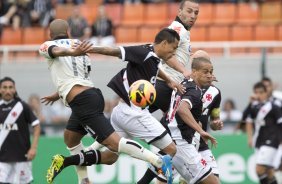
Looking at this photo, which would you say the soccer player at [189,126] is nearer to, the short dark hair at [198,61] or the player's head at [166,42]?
the short dark hair at [198,61]

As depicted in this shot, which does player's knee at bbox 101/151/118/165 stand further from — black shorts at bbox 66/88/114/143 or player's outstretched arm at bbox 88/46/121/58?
player's outstretched arm at bbox 88/46/121/58

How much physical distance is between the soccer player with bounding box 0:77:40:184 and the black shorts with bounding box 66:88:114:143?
3707 millimetres

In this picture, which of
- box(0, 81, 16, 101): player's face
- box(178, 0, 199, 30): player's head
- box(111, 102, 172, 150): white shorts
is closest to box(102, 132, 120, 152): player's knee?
box(111, 102, 172, 150): white shorts

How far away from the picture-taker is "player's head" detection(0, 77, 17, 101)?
17.5 meters

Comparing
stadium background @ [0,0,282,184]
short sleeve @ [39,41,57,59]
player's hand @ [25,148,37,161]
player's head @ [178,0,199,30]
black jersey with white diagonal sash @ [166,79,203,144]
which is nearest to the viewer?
short sleeve @ [39,41,57,59]

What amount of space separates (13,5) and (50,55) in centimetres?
1242

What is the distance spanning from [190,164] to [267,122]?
20.7 feet

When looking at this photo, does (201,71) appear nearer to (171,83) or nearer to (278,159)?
(171,83)

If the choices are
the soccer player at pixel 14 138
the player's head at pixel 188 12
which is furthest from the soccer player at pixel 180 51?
the soccer player at pixel 14 138

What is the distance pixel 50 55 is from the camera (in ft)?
45.4

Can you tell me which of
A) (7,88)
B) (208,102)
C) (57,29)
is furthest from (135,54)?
(7,88)

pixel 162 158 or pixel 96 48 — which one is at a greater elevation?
pixel 96 48

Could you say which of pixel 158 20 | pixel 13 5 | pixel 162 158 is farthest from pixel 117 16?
pixel 162 158

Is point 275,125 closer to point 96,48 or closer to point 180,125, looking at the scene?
point 180,125
